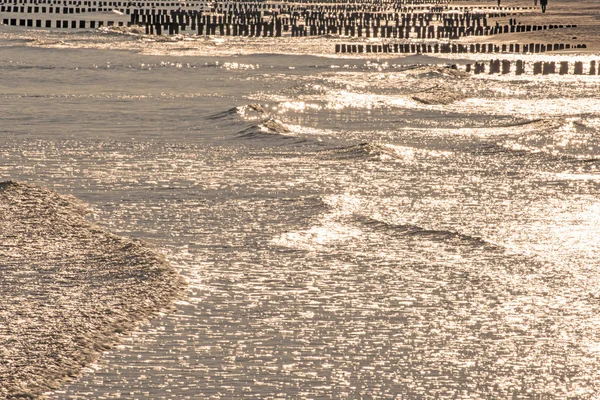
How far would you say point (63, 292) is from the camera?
8195mm

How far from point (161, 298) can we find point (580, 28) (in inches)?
2007

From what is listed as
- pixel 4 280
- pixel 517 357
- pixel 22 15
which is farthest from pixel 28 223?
pixel 22 15

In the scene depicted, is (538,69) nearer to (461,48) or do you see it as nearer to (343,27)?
(461,48)

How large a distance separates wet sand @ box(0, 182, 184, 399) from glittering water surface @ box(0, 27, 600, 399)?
228 mm

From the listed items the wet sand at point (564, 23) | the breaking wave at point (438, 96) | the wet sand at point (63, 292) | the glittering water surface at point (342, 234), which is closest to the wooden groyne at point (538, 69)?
the breaking wave at point (438, 96)

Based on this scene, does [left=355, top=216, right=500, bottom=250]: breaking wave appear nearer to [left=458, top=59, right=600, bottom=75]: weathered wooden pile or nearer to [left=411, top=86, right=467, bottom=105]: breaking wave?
[left=411, top=86, right=467, bottom=105]: breaking wave

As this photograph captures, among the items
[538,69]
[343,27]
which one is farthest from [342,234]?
[343,27]

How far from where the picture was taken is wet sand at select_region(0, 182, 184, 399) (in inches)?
268

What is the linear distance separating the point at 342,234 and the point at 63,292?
3280 mm

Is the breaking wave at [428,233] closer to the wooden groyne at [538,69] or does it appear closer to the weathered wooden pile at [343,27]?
the wooden groyne at [538,69]

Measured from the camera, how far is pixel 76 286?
8.38m

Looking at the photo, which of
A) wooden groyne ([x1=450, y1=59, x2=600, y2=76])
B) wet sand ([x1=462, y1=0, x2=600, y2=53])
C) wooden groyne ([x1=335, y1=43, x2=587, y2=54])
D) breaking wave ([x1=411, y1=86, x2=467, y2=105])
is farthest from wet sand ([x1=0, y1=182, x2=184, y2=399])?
wet sand ([x1=462, y1=0, x2=600, y2=53])

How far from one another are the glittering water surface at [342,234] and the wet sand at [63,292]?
23 centimetres

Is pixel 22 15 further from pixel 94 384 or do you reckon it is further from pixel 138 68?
pixel 94 384
